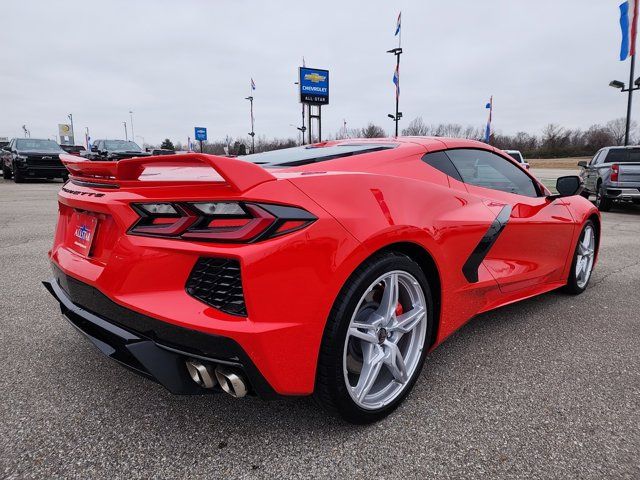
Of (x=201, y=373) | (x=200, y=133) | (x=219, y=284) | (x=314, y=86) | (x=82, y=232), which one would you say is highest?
(x=314, y=86)

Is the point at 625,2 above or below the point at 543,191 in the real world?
above

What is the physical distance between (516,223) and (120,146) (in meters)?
19.6

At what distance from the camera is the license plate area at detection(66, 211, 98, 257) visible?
188cm

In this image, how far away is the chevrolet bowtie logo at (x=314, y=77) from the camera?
23.4 m

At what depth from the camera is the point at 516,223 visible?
280 cm

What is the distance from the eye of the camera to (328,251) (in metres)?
1.63

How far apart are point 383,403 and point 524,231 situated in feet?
5.35

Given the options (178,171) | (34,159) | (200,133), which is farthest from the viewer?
(200,133)

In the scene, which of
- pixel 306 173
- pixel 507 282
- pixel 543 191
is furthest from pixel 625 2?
pixel 306 173

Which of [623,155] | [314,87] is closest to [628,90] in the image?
[623,155]

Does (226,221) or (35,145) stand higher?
(35,145)

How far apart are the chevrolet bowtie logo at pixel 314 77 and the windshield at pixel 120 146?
960 cm

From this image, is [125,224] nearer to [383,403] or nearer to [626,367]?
[383,403]

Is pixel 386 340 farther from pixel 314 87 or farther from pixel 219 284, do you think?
pixel 314 87
